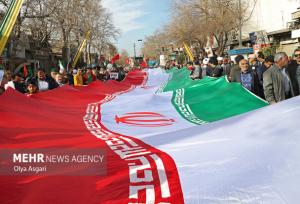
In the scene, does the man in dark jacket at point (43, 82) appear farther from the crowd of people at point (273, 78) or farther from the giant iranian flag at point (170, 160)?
the crowd of people at point (273, 78)

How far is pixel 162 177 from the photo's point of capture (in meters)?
3.31

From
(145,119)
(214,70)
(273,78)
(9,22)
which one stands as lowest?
(145,119)

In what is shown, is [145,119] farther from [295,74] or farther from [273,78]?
[295,74]

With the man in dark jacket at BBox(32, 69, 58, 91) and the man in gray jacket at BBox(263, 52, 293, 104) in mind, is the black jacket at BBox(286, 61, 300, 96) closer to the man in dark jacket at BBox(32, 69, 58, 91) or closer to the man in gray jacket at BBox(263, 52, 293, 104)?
the man in gray jacket at BBox(263, 52, 293, 104)

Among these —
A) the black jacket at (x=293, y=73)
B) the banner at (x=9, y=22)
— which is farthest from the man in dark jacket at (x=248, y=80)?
the banner at (x=9, y=22)

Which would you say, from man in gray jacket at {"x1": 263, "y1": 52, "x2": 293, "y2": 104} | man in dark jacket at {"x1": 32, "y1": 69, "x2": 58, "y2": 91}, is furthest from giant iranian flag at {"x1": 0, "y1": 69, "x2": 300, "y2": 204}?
man in dark jacket at {"x1": 32, "y1": 69, "x2": 58, "y2": 91}

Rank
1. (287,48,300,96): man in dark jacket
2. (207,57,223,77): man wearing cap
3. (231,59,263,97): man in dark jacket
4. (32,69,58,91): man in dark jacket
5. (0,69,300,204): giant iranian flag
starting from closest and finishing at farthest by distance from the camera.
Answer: (0,69,300,204): giant iranian flag → (287,48,300,96): man in dark jacket → (231,59,263,97): man in dark jacket → (32,69,58,91): man in dark jacket → (207,57,223,77): man wearing cap

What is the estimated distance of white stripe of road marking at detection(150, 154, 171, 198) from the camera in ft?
10.1

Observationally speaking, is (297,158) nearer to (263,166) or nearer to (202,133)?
(263,166)

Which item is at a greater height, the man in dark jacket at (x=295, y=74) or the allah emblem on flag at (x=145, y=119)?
the man in dark jacket at (x=295, y=74)

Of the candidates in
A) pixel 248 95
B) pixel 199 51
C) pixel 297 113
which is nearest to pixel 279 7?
pixel 199 51

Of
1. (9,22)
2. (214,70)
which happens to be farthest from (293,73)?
(9,22)

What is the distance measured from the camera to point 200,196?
9.62ft

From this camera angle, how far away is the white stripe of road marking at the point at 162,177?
10.1ft
